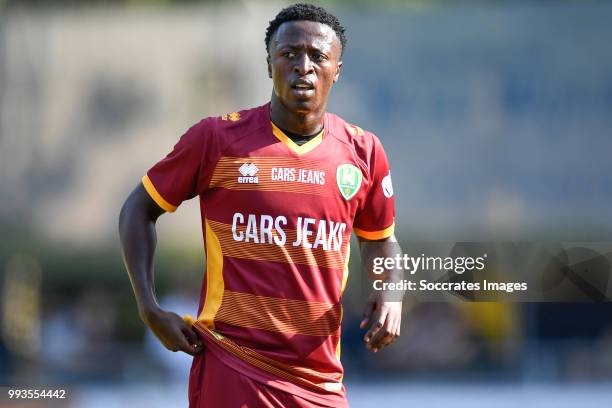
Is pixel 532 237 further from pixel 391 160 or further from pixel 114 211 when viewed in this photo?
pixel 114 211

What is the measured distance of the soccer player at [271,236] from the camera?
159 inches

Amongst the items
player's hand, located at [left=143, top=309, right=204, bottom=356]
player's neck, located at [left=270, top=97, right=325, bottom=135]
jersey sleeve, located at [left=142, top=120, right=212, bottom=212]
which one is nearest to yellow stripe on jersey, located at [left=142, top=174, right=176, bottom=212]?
jersey sleeve, located at [left=142, top=120, right=212, bottom=212]

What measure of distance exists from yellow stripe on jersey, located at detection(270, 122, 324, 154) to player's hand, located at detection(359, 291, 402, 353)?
26.5 inches

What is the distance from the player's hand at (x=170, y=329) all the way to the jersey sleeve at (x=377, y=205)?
2.98 ft

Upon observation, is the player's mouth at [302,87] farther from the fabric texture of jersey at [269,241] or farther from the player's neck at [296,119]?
the fabric texture of jersey at [269,241]

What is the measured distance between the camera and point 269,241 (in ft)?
13.3

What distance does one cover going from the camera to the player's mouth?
4.11 metres

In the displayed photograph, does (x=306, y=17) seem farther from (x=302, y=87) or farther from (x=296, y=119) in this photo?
(x=296, y=119)

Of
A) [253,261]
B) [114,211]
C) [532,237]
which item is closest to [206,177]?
[253,261]

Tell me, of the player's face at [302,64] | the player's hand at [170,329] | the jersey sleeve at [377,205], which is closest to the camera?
the player's hand at [170,329]

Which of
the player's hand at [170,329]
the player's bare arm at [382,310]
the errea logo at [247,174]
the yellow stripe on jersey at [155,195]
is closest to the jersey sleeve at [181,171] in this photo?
the yellow stripe on jersey at [155,195]

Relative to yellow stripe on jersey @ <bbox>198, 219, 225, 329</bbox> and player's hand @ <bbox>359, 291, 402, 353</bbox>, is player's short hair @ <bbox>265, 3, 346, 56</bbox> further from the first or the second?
player's hand @ <bbox>359, 291, 402, 353</bbox>

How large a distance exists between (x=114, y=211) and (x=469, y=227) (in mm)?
5266

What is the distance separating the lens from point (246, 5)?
47.3 ft
